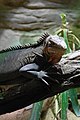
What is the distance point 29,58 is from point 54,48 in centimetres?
20

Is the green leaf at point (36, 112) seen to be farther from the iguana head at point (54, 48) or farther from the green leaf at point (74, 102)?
the iguana head at point (54, 48)

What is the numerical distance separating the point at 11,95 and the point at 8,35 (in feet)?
10.3

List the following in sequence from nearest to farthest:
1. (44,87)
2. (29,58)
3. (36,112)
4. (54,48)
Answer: (44,87) → (54,48) → (29,58) → (36,112)

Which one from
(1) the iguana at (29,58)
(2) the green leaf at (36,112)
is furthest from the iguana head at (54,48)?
(2) the green leaf at (36,112)

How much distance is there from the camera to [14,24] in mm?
4863

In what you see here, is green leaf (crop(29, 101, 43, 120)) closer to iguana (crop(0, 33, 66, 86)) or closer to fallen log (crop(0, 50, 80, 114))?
iguana (crop(0, 33, 66, 86))

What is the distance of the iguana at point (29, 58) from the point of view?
1.57 m

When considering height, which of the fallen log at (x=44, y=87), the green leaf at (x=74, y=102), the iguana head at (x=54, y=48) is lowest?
the green leaf at (x=74, y=102)

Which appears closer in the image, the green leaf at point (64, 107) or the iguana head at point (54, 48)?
the iguana head at point (54, 48)

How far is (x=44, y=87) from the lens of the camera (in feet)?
4.81

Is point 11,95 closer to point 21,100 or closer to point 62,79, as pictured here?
point 21,100

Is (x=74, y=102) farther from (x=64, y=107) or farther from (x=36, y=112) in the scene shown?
(x=36, y=112)

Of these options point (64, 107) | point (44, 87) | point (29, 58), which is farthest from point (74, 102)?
point (44, 87)

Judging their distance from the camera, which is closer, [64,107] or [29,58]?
[29,58]
